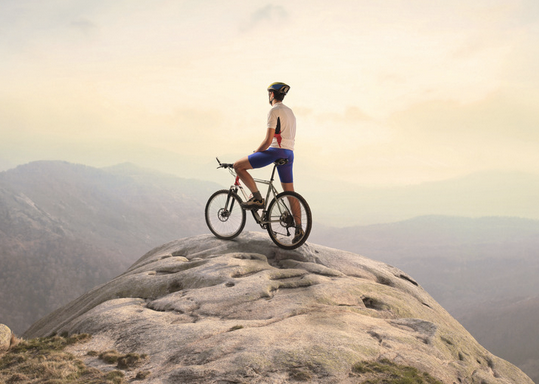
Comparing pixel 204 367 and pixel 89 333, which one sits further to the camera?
pixel 89 333

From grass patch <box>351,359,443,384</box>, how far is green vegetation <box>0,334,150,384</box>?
4128mm

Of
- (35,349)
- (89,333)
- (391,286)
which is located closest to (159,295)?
(89,333)

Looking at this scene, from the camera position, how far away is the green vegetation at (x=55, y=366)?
7.55m

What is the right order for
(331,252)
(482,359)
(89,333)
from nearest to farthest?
1. (89,333)
2. (482,359)
3. (331,252)

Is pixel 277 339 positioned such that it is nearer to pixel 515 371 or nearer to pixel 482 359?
pixel 482 359

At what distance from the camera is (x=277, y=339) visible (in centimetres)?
831

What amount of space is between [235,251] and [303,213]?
12.0 feet

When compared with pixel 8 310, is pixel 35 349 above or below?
above

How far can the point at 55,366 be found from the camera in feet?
26.3

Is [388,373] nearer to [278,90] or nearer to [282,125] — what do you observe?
[282,125]

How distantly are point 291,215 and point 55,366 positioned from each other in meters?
8.39

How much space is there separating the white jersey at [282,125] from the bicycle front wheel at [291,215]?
177cm

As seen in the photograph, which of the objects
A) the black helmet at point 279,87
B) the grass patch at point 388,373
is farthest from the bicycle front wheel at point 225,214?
the grass patch at point 388,373

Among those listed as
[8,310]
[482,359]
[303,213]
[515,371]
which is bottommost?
[8,310]
